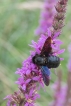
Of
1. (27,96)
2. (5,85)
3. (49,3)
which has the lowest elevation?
(27,96)

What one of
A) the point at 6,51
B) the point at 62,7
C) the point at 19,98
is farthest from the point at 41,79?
the point at 6,51

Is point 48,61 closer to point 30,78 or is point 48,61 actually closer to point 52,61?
point 52,61

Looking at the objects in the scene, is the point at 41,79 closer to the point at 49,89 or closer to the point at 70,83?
the point at 70,83

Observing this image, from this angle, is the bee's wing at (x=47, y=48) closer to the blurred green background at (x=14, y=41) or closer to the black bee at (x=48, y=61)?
the black bee at (x=48, y=61)

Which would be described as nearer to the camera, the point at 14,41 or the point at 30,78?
the point at 30,78

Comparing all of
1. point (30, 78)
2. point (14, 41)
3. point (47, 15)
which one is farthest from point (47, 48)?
point (14, 41)

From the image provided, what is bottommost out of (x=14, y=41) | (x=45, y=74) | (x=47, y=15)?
(x=45, y=74)

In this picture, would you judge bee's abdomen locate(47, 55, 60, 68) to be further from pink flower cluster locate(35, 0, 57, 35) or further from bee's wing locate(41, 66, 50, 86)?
pink flower cluster locate(35, 0, 57, 35)
